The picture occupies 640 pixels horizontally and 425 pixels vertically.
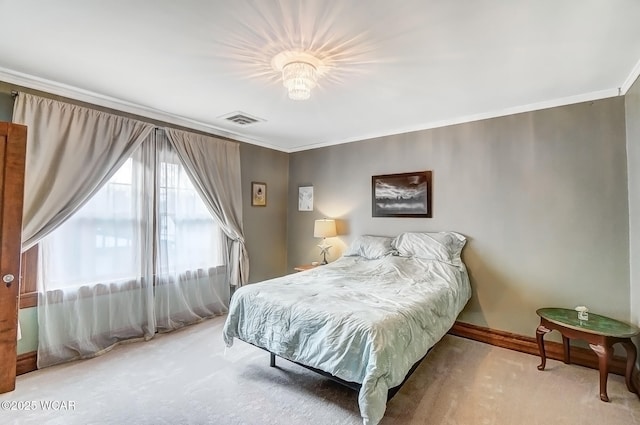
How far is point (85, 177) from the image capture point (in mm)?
2770

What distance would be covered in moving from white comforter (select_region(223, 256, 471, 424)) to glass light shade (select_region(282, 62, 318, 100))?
1584 millimetres

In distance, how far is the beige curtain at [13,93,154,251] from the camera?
248 cm

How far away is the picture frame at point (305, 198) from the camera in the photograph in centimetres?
482

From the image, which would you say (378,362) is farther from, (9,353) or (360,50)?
(9,353)

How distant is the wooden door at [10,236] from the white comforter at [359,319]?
58.3 inches

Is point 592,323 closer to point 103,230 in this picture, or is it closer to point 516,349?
point 516,349

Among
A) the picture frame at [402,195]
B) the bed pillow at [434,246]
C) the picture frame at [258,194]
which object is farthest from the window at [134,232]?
the bed pillow at [434,246]

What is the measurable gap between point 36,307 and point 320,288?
2462 millimetres

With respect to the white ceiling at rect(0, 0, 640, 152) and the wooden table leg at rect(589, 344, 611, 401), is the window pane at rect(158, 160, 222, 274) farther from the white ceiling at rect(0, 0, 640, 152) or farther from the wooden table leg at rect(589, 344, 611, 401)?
the wooden table leg at rect(589, 344, 611, 401)

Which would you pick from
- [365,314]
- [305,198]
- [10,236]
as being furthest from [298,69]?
[305,198]

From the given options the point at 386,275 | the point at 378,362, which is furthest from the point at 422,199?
the point at 378,362

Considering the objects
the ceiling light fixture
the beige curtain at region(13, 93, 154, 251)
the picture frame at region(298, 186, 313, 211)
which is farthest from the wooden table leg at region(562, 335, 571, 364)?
the beige curtain at region(13, 93, 154, 251)

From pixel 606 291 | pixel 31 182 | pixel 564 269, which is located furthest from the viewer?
pixel 564 269

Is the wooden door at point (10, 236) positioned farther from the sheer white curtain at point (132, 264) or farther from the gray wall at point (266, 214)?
the gray wall at point (266, 214)
